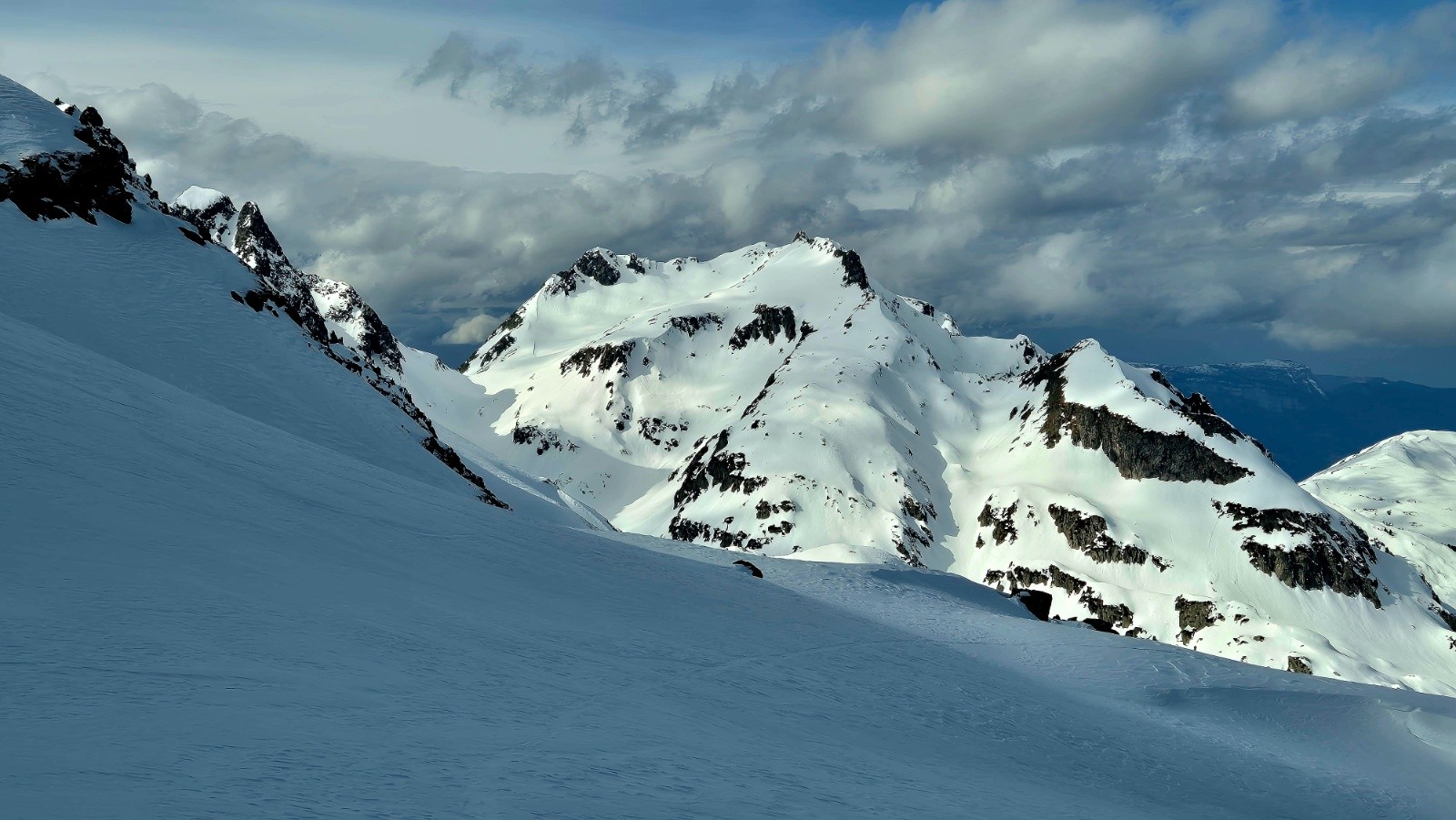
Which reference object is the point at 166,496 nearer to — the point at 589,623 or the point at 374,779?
the point at 589,623

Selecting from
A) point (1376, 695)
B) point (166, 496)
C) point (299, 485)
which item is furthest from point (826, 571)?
point (166, 496)

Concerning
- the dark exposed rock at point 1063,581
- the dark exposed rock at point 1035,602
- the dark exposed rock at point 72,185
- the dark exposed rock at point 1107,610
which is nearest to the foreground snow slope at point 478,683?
the dark exposed rock at point 1035,602

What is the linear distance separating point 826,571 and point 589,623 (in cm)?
2431

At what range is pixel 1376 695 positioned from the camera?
35094 millimetres

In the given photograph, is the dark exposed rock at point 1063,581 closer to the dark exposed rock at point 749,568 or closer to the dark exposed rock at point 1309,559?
the dark exposed rock at point 1309,559

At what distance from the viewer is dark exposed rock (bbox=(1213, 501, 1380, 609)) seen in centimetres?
19100

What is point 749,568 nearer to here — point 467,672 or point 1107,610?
point 467,672

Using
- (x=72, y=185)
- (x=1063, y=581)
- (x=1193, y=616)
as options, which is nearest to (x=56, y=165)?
(x=72, y=185)

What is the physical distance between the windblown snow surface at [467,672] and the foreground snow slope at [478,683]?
0.08 meters

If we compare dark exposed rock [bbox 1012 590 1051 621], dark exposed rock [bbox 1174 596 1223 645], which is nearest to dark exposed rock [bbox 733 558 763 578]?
dark exposed rock [bbox 1012 590 1051 621]

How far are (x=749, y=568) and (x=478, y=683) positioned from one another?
25115 millimetres

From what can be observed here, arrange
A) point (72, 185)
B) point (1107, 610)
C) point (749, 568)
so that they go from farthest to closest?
point (1107, 610)
point (72, 185)
point (749, 568)

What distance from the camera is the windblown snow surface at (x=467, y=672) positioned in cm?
984

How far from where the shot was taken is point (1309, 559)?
629 feet
